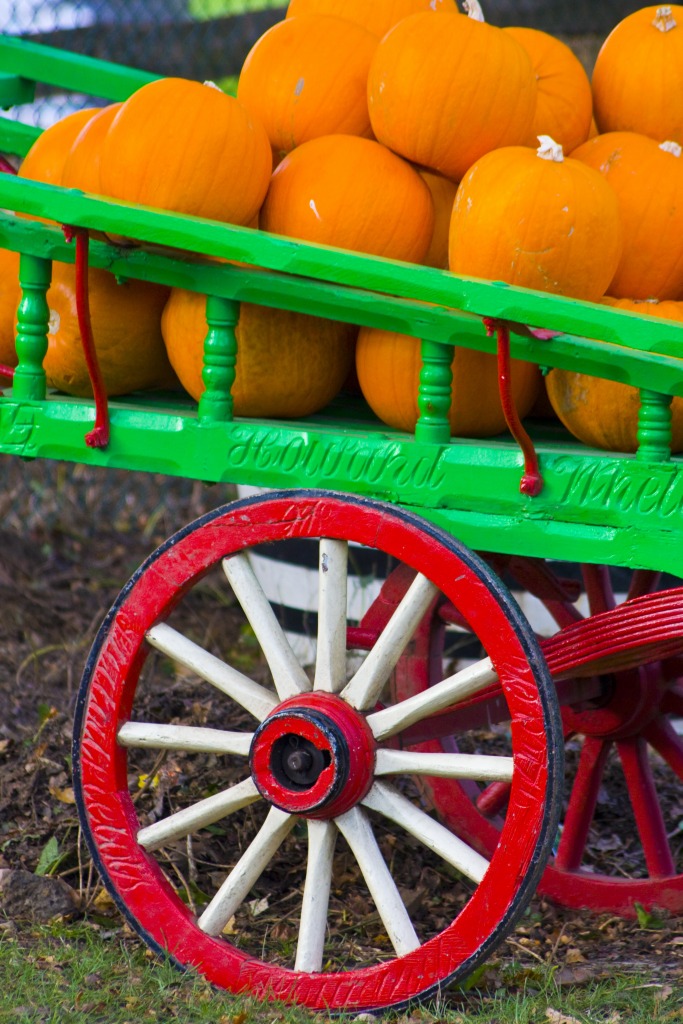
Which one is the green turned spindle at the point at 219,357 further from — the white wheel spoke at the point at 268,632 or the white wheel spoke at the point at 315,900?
the white wheel spoke at the point at 315,900

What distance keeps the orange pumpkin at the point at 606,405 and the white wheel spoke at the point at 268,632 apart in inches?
21.6

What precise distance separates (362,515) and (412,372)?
304 mm

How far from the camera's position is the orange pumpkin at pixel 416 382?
203cm

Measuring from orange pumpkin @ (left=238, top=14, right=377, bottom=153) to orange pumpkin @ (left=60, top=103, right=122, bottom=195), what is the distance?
257mm

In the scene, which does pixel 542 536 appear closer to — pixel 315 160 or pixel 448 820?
pixel 315 160

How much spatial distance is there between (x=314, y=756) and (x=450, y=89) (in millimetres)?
1052

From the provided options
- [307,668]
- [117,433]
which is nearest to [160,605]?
[117,433]

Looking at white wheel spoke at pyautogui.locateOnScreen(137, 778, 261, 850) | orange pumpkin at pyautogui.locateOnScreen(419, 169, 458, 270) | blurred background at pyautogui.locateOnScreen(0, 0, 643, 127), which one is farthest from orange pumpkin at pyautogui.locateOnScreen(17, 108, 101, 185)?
blurred background at pyautogui.locateOnScreen(0, 0, 643, 127)

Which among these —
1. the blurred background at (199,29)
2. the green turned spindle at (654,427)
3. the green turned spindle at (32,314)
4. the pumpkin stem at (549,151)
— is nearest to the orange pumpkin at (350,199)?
the pumpkin stem at (549,151)

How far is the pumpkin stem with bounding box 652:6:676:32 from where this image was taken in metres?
2.27

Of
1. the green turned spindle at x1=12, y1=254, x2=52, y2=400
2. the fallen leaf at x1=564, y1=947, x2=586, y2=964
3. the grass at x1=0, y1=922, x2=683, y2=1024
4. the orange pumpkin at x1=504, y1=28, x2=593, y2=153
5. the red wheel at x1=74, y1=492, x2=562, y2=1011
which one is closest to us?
the red wheel at x1=74, y1=492, x2=562, y2=1011

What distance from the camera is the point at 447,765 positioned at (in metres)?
1.80

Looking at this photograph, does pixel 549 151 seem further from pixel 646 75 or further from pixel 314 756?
pixel 314 756

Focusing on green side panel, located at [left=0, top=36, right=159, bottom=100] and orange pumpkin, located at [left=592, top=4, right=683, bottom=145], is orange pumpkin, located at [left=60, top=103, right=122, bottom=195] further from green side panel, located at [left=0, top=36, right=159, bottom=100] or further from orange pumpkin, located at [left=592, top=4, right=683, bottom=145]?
orange pumpkin, located at [left=592, top=4, right=683, bottom=145]
